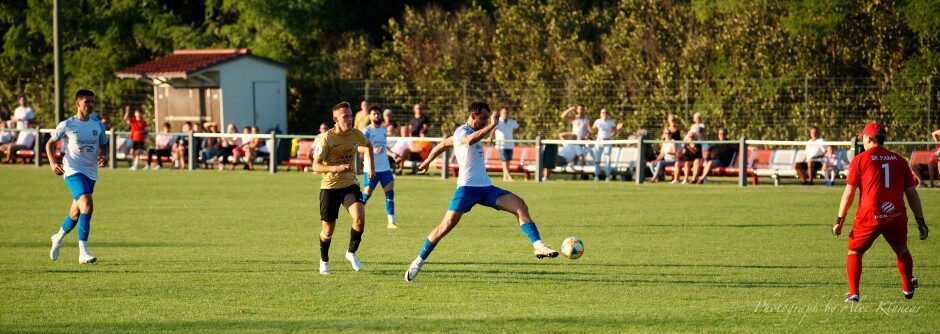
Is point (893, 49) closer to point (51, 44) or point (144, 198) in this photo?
point (144, 198)

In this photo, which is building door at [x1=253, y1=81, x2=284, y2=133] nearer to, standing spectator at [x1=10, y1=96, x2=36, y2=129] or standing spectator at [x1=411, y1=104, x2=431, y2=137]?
standing spectator at [x1=10, y1=96, x2=36, y2=129]

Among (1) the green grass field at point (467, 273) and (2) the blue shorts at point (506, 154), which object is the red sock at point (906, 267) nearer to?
(1) the green grass field at point (467, 273)

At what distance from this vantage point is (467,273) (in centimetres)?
1227

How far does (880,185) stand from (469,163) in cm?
386

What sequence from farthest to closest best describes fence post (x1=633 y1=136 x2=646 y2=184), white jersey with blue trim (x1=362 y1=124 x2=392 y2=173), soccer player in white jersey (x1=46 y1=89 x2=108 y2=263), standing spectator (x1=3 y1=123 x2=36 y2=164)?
standing spectator (x1=3 y1=123 x2=36 y2=164) < fence post (x1=633 y1=136 x2=646 y2=184) < white jersey with blue trim (x1=362 y1=124 x2=392 y2=173) < soccer player in white jersey (x1=46 y1=89 x2=108 y2=263)

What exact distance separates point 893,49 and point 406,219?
21.3 meters

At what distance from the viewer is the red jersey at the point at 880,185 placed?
9797mm

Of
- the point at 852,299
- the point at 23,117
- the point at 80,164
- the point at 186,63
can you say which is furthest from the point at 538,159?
the point at 852,299

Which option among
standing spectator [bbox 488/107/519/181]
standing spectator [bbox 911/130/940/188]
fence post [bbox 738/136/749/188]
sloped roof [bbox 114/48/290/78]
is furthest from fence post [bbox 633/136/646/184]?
sloped roof [bbox 114/48/290/78]

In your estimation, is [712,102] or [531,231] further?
[712,102]

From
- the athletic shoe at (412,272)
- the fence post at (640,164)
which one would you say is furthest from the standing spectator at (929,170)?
the athletic shoe at (412,272)

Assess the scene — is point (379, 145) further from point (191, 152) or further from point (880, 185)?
point (191, 152)

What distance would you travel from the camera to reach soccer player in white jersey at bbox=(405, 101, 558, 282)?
37.8ft

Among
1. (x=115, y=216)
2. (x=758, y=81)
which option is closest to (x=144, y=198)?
(x=115, y=216)
